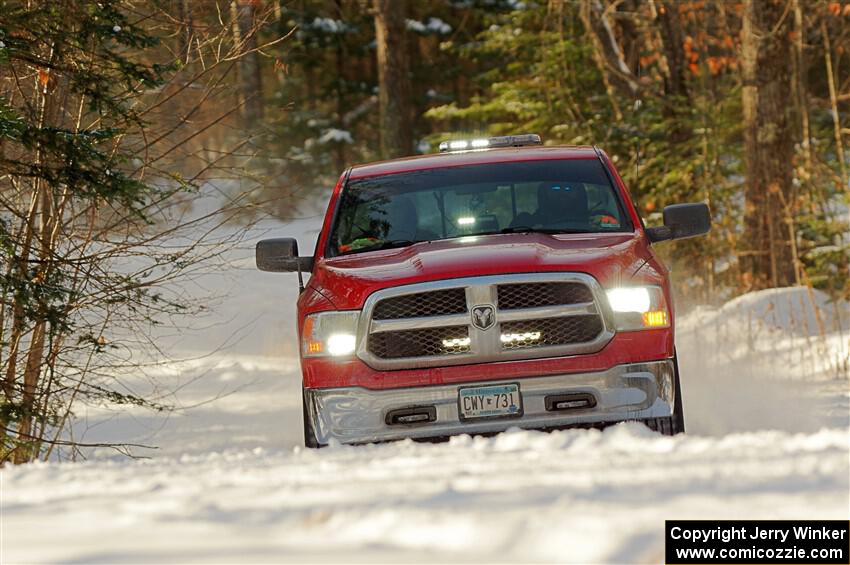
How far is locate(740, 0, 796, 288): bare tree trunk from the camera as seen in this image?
57.2 ft

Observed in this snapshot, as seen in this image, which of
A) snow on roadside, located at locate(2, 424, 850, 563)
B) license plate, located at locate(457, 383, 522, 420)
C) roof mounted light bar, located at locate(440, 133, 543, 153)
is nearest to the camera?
snow on roadside, located at locate(2, 424, 850, 563)

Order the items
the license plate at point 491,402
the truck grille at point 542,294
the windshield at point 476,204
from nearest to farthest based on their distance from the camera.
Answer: the license plate at point 491,402, the truck grille at point 542,294, the windshield at point 476,204

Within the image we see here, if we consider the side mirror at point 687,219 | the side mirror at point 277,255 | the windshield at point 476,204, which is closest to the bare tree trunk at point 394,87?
the windshield at point 476,204

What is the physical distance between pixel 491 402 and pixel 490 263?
72 cm

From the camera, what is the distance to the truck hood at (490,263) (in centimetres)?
686

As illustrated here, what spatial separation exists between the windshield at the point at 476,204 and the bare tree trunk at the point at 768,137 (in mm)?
9497

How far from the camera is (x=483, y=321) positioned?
22.3 ft

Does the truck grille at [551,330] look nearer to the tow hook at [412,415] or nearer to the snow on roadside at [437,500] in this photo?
the tow hook at [412,415]

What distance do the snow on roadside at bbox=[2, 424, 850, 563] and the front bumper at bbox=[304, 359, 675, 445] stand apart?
77 cm

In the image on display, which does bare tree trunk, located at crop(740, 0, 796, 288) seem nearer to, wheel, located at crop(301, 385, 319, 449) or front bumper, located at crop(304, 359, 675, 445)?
front bumper, located at crop(304, 359, 675, 445)

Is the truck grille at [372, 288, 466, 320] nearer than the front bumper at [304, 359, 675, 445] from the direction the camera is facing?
No

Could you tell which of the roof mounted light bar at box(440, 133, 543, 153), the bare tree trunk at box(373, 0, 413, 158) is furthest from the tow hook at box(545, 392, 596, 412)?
the bare tree trunk at box(373, 0, 413, 158)

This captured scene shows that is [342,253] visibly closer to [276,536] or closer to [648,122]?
[276,536]

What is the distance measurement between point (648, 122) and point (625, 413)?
1534 cm
